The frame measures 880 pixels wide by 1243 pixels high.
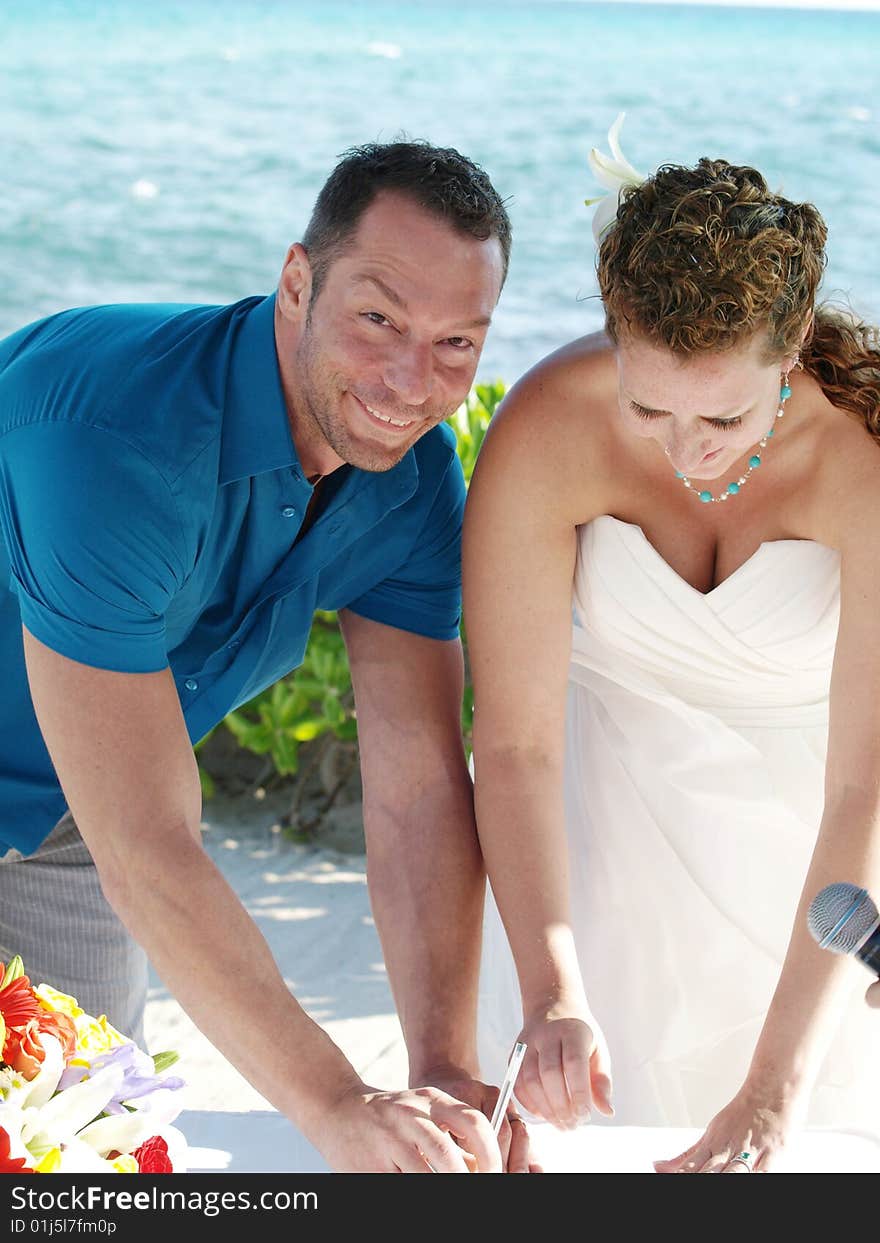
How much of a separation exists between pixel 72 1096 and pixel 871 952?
653mm

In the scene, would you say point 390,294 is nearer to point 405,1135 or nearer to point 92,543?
point 92,543

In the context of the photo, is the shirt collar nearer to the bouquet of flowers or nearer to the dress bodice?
the dress bodice

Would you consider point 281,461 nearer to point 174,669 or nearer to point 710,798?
point 174,669

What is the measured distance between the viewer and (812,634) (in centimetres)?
234

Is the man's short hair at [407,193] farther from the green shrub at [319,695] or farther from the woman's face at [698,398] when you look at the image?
the green shrub at [319,695]

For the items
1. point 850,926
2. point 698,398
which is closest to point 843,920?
point 850,926

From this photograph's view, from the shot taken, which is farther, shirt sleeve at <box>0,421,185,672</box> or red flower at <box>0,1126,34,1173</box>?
shirt sleeve at <box>0,421,185,672</box>

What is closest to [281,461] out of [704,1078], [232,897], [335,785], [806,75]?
[232,897]

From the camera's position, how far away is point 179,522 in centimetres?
192

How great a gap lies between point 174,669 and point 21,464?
427 millimetres

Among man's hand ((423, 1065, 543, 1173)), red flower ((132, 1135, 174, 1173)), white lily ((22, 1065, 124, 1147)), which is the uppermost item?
white lily ((22, 1065, 124, 1147))

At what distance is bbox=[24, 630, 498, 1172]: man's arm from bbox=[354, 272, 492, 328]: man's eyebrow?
0.57 metres

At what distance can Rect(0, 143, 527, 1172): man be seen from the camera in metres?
1.81

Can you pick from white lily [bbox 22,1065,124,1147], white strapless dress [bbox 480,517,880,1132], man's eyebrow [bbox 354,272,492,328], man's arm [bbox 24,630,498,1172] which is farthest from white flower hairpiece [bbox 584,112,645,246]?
white lily [bbox 22,1065,124,1147]
